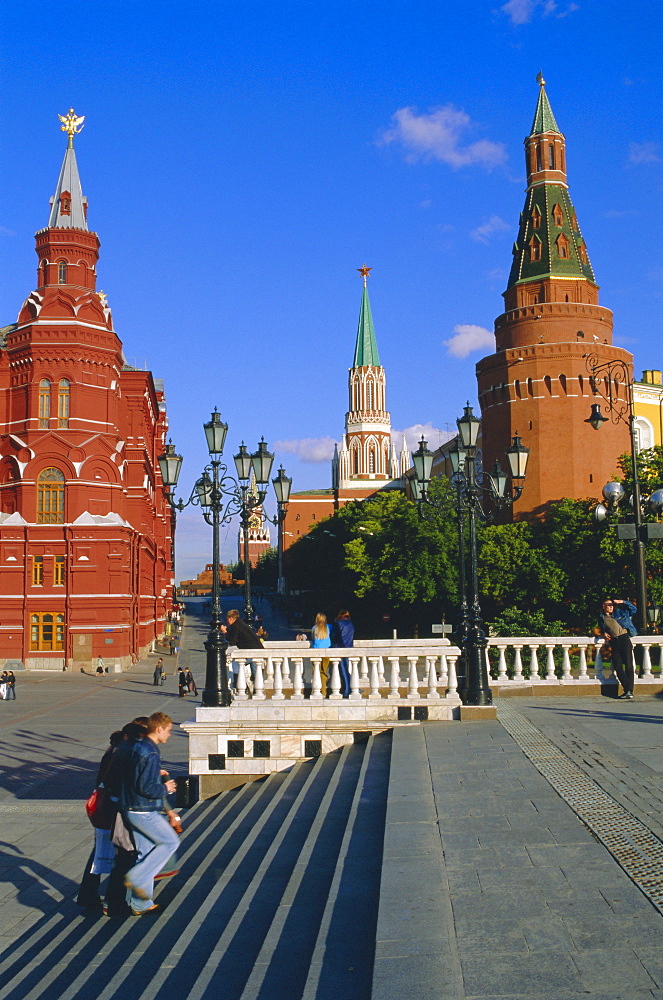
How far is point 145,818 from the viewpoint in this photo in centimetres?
761

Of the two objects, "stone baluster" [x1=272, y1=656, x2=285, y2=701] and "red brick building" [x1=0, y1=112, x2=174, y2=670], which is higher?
"red brick building" [x1=0, y1=112, x2=174, y2=670]

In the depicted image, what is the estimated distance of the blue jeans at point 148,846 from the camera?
7613mm

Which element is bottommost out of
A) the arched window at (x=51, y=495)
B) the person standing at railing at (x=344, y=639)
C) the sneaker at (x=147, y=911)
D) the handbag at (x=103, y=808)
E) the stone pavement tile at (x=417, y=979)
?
the sneaker at (x=147, y=911)

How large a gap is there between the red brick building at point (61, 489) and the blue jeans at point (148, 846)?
4108 cm

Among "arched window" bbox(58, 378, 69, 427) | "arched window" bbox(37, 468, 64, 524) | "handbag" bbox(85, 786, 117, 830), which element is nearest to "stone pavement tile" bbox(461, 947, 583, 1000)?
"handbag" bbox(85, 786, 117, 830)

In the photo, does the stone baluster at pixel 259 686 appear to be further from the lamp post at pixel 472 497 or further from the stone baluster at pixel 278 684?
the lamp post at pixel 472 497

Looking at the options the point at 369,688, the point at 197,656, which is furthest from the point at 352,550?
the point at 369,688

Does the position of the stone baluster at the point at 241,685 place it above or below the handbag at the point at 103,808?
above

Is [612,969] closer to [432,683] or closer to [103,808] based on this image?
[103,808]

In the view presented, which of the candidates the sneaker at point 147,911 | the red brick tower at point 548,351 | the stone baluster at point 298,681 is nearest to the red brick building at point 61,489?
the red brick tower at point 548,351

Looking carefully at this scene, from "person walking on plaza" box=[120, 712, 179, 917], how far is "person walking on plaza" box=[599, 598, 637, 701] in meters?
10.1

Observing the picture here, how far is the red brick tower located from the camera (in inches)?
2271

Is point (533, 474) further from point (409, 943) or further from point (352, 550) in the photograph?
point (409, 943)

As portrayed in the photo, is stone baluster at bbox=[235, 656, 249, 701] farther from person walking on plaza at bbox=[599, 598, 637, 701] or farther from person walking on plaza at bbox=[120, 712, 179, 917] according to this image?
person walking on plaza at bbox=[120, 712, 179, 917]
